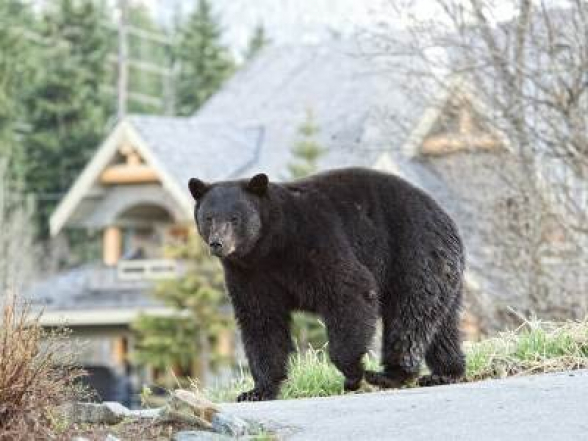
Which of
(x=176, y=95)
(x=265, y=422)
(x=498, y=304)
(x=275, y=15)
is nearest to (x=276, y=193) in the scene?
(x=265, y=422)

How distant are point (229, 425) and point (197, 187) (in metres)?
2.23

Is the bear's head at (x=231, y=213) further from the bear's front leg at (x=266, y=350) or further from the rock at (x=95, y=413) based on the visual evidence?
the rock at (x=95, y=413)

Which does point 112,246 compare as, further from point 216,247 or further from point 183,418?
point 183,418

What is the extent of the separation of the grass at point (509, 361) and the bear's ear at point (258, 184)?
1.37 m

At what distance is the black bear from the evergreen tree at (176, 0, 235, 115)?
44.6 m

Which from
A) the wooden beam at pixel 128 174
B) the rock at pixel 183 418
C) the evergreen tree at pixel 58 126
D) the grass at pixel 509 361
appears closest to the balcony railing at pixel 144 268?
the wooden beam at pixel 128 174

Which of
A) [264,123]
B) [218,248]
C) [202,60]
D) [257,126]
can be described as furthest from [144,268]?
[218,248]

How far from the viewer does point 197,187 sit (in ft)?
29.9

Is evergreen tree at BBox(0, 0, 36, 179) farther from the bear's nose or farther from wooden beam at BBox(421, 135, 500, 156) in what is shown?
the bear's nose

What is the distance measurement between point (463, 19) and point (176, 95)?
41.6 metres

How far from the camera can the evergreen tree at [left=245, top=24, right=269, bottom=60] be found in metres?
62.4

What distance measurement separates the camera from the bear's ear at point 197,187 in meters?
9.04

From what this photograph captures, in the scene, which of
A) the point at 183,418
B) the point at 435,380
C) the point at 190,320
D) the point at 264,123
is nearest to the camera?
the point at 183,418

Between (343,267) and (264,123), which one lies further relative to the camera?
(264,123)
